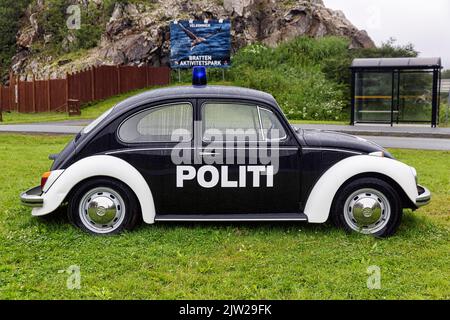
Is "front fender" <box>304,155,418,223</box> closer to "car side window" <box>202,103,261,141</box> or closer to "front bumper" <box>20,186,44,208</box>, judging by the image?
"car side window" <box>202,103,261,141</box>

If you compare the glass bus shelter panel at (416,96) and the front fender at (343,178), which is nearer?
the front fender at (343,178)

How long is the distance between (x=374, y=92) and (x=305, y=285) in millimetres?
17657

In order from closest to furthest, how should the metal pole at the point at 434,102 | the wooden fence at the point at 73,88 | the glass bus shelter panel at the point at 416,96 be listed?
the metal pole at the point at 434,102 < the glass bus shelter panel at the point at 416,96 < the wooden fence at the point at 73,88

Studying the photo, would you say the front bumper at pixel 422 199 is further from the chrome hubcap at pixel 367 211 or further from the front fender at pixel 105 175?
the front fender at pixel 105 175

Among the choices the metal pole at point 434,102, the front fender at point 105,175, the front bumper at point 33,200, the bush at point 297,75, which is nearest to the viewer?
the front fender at point 105,175

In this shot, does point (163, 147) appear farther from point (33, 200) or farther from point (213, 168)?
point (33, 200)

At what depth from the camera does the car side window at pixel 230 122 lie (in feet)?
18.3

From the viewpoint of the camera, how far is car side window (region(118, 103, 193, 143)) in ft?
18.3

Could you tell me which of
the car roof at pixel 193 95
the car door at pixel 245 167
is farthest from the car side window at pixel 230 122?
the car roof at pixel 193 95

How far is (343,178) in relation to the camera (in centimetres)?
545

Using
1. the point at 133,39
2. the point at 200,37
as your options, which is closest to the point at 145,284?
the point at 200,37

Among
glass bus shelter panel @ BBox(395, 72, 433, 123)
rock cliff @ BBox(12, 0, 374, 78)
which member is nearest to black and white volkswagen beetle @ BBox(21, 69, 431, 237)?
glass bus shelter panel @ BBox(395, 72, 433, 123)

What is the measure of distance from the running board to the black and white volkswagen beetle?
0.01m

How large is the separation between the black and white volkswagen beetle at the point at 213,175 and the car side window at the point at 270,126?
1 centimetres
